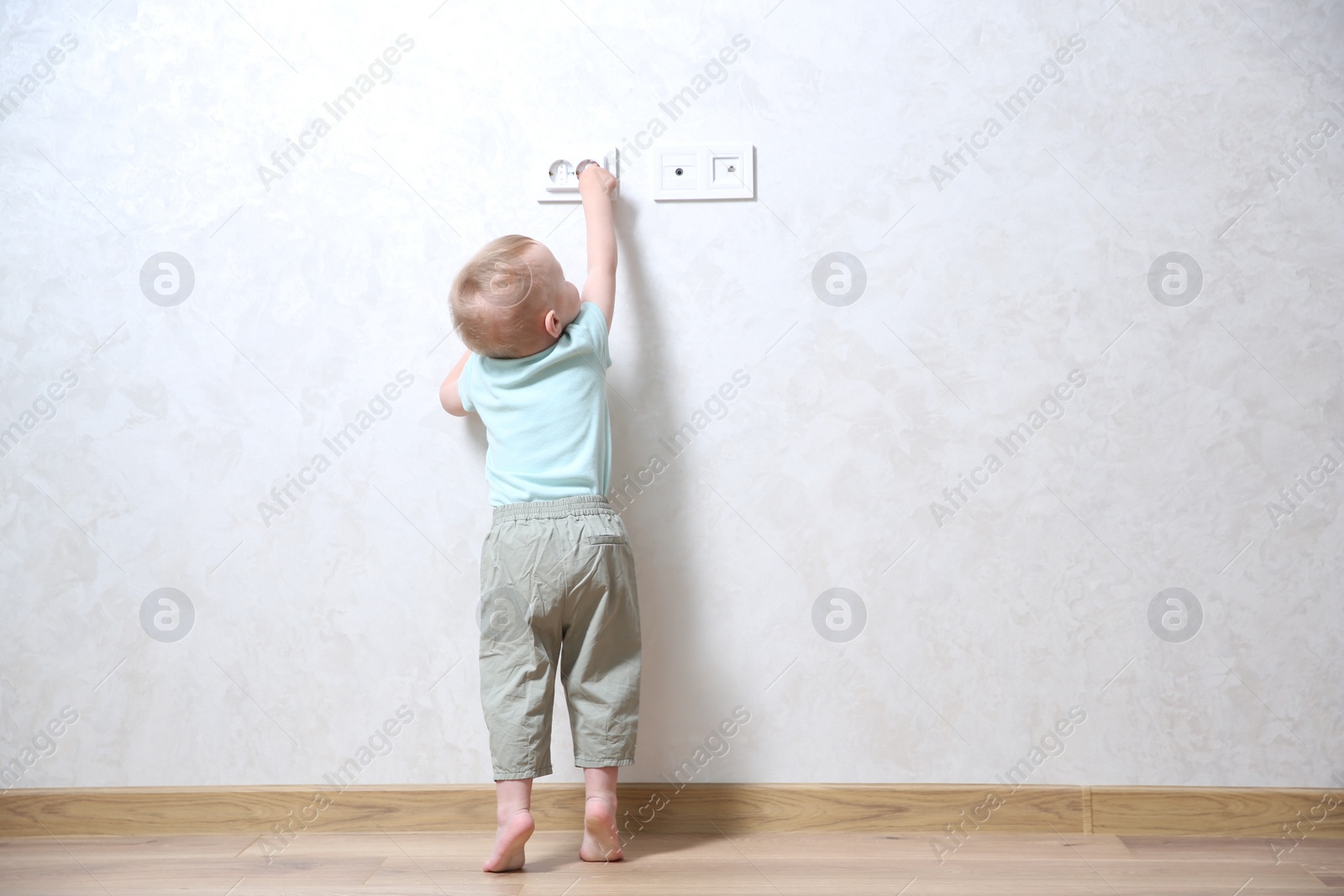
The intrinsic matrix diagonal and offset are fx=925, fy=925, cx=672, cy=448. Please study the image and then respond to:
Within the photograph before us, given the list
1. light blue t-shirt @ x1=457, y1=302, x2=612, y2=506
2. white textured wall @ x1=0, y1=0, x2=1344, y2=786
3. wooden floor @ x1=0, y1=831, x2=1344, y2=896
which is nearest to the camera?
wooden floor @ x1=0, y1=831, x2=1344, y2=896

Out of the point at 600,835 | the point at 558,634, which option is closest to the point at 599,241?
the point at 558,634

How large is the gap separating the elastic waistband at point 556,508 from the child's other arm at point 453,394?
20cm

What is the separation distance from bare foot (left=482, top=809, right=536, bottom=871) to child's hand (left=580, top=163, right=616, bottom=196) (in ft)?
3.18

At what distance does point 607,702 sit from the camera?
140cm

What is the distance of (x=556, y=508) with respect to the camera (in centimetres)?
139

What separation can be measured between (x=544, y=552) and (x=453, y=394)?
32 cm

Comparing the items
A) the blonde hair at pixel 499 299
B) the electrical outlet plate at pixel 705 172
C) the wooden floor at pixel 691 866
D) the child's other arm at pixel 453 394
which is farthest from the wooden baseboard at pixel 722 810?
the electrical outlet plate at pixel 705 172

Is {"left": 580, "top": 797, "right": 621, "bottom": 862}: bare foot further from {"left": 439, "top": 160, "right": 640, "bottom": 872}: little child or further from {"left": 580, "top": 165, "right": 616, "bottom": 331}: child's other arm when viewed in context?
{"left": 580, "top": 165, "right": 616, "bottom": 331}: child's other arm

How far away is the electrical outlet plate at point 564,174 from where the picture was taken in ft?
5.04

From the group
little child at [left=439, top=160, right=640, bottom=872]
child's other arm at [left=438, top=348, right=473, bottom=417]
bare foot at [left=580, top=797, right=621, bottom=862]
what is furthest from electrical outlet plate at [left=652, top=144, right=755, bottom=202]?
bare foot at [left=580, top=797, right=621, bottom=862]

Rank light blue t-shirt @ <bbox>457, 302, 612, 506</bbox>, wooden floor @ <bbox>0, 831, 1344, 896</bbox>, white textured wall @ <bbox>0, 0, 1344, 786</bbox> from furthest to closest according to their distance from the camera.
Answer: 1. white textured wall @ <bbox>0, 0, 1344, 786</bbox>
2. light blue t-shirt @ <bbox>457, 302, 612, 506</bbox>
3. wooden floor @ <bbox>0, 831, 1344, 896</bbox>

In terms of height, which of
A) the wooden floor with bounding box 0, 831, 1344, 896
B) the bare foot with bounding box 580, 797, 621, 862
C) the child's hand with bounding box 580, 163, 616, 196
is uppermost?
the child's hand with bounding box 580, 163, 616, 196

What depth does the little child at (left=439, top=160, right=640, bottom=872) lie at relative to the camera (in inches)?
53.7

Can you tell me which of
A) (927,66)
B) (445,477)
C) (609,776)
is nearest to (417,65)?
(445,477)
